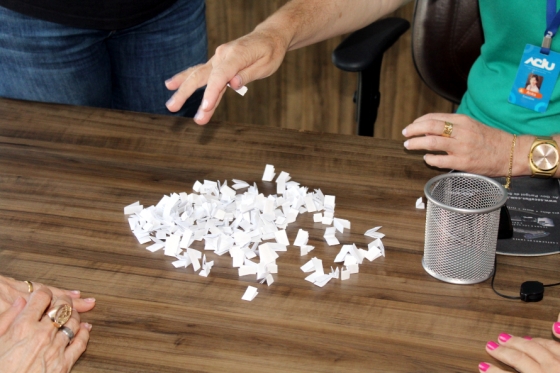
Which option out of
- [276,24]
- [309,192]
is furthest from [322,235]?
[276,24]

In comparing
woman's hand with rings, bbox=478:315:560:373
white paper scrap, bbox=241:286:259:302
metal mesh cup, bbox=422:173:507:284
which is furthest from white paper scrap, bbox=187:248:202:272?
woman's hand with rings, bbox=478:315:560:373

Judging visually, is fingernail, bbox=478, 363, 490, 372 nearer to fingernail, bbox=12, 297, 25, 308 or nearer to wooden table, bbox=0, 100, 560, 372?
wooden table, bbox=0, 100, 560, 372

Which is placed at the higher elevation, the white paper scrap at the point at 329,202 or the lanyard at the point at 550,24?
the lanyard at the point at 550,24

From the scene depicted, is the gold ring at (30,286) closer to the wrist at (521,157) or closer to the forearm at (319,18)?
the forearm at (319,18)

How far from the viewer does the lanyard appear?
1.40 meters

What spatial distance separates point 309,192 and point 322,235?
0.45 ft

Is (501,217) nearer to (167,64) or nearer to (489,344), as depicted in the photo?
(489,344)

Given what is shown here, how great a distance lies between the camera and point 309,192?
1371 mm

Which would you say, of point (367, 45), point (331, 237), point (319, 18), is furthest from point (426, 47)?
point (331, 237)

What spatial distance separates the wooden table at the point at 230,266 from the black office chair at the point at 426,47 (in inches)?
11.2

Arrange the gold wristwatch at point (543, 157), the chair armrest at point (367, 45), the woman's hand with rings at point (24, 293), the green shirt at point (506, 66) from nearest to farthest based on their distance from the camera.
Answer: the woman's hand with rings at point (24, 293), the gold wristwatch at point (543, 157), the green shirt at point (506, 66), the chair armrest at point (367, 45)

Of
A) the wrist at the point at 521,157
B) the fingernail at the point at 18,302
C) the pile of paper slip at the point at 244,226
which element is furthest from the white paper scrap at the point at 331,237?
the fingernail at the point at 18,302

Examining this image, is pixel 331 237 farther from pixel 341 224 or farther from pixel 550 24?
pixel 550 24

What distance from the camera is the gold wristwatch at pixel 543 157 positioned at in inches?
54.2
